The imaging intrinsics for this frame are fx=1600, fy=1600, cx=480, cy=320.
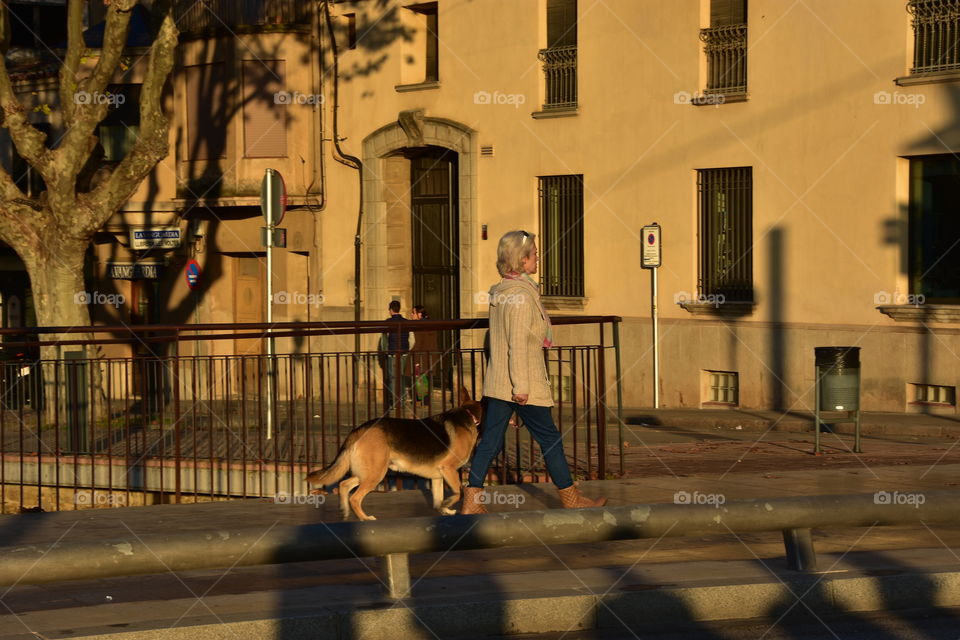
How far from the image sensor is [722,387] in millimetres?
24344

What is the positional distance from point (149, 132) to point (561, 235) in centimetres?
788

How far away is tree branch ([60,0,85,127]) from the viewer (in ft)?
71.1

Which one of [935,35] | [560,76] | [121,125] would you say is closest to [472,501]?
[935,35]

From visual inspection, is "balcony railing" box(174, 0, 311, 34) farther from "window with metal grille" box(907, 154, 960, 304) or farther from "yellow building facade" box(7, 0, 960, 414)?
"window with metal grille" box(907, 154, 960, 304)

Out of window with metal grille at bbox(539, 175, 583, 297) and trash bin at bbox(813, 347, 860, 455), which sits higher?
window with metal grille at bbox(539, 175, 583, 297)

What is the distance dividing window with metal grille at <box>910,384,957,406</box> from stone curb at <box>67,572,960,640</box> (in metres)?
14.0

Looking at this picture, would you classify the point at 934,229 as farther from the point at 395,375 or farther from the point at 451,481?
the point at 451,481

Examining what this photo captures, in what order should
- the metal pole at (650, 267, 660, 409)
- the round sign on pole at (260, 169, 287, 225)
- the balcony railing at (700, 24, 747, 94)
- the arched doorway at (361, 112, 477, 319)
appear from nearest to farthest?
the round sign on pole at (260, 169, 287, 225)
the balcony railing at (700, 24, 747, 94)
the metal pole at (650, 267, 660, 409)
the arched doorway at (361, 112, 477, 319)

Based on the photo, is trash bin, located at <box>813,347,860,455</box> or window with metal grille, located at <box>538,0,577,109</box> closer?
trash bin, located at <box>813,347,860,455</box>

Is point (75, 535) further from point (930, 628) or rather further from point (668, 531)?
point (930, 628)

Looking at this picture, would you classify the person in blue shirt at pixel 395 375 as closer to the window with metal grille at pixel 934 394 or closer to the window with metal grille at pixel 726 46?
the window with metal grille at pixel 934 394

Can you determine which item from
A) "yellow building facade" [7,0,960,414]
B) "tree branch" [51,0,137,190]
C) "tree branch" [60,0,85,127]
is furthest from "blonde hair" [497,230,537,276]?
"tree branch" [60,0,85,127]

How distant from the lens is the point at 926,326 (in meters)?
21.4

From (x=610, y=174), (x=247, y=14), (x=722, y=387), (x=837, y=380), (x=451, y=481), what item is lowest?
(x=722, y=387)
